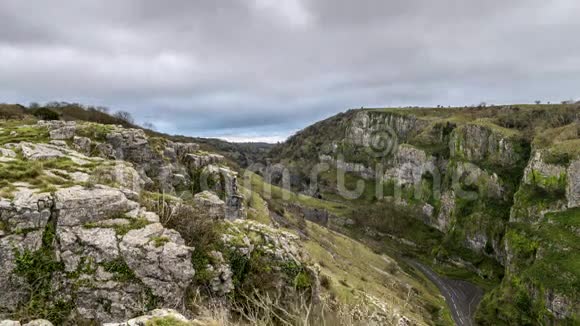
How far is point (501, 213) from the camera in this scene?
134250mm

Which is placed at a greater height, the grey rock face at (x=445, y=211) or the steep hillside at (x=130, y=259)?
the steep hillside at (x=130, y=259)

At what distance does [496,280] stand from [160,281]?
13342 centimetres

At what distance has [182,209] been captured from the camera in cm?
1908

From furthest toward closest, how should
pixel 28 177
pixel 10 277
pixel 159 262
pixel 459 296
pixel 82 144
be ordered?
pixel 459 296 < pixel 82 144 < pixel 28 177 < pixel 159 262 < pixel 10 277

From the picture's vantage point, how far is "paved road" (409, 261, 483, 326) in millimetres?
94481

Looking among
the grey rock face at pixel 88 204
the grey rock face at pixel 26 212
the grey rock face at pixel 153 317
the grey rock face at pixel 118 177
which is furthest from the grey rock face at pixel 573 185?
the grey rock face at pixel 26 212

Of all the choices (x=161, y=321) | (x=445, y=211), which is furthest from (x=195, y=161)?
(x=445, y=211)

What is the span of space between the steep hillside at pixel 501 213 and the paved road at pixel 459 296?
407 cm

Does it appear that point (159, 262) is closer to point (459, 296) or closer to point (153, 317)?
point (153, 317)

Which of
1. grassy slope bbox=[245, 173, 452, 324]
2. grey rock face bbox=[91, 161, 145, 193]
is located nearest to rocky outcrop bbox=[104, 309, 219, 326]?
grey rock face bbox=[91, 161, 145, 193]

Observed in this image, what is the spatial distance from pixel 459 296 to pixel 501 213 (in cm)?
4374

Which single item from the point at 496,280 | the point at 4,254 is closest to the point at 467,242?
the point at 496,280

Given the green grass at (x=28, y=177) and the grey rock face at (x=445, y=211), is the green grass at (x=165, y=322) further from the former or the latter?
the grey rock face at (x=445, y=211)

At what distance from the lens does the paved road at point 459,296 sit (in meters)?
94.5
